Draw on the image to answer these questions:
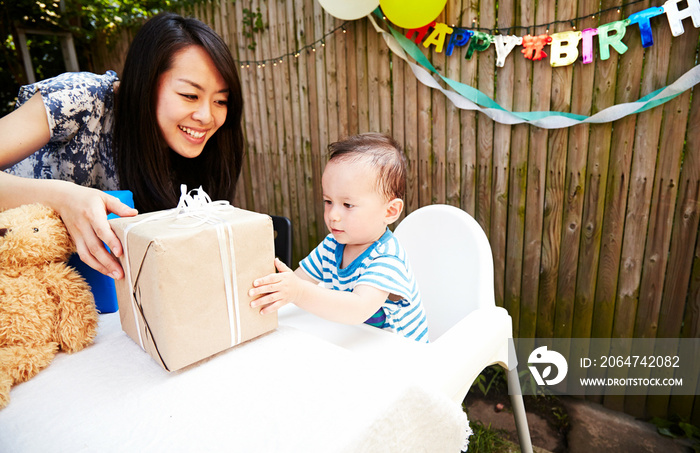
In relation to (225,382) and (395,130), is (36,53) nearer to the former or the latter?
(395,130)

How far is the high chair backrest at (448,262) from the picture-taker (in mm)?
1233

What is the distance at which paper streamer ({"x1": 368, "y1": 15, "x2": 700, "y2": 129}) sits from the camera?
169 centimetres

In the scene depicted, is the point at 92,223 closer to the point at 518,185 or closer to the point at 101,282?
the point at 101,282

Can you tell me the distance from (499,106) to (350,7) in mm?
1061

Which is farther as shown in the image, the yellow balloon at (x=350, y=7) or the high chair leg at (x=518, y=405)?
the yellow balloon at (x=350, y=7)

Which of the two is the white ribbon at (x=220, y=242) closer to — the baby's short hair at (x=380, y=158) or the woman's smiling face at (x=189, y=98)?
the baby's short hair at (x=380, y=158)

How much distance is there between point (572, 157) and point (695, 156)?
0.47 metres

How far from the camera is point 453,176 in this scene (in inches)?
93.5

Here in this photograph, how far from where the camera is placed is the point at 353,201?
3.38ft

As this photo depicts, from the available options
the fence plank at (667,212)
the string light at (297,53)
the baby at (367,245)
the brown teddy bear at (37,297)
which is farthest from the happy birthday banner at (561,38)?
the brown teddy bear at (37,297)

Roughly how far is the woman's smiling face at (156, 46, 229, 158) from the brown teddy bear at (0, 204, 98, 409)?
635 mm

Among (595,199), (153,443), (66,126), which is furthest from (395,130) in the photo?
(153,443)

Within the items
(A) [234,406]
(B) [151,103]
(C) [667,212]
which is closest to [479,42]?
(C) [667,212]

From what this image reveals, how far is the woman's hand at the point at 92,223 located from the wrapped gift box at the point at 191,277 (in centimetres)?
2
